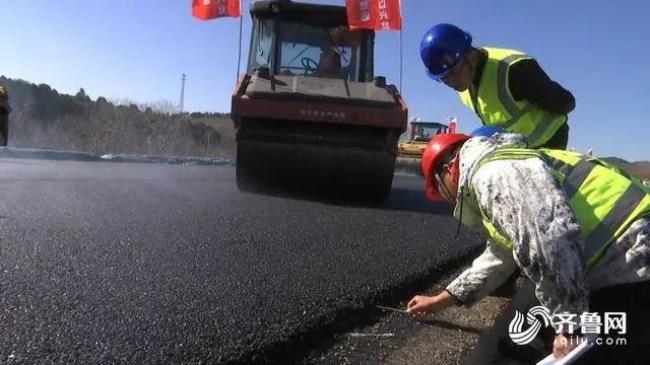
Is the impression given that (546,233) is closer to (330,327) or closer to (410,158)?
(330,327)

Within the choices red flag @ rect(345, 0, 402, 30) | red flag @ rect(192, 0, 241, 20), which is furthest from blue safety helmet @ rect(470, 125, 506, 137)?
red flag @ rect(192, 0, 241, 20)

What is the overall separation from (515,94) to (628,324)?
1.38 m

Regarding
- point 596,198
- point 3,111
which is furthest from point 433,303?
point 3,111

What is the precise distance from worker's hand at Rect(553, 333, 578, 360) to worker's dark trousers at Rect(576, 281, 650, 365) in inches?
2.9

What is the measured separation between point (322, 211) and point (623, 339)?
369 cm

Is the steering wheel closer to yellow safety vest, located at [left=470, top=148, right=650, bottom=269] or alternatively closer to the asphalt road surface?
the asphalt road surface

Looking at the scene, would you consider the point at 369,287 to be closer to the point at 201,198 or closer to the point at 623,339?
the point at 623,339

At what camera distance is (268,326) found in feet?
7.57

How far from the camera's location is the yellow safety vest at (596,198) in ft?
5.26

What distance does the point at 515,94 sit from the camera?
2.83 metres

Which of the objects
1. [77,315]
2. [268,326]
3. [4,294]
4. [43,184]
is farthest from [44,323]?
[43,184]

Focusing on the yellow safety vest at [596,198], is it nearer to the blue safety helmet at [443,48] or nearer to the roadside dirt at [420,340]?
the roadside dirt at [420,340]

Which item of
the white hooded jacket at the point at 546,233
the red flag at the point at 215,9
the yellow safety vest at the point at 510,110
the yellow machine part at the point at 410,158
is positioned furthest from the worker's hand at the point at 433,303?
the yellow machine part at the point at 410,158

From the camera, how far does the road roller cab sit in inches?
239
